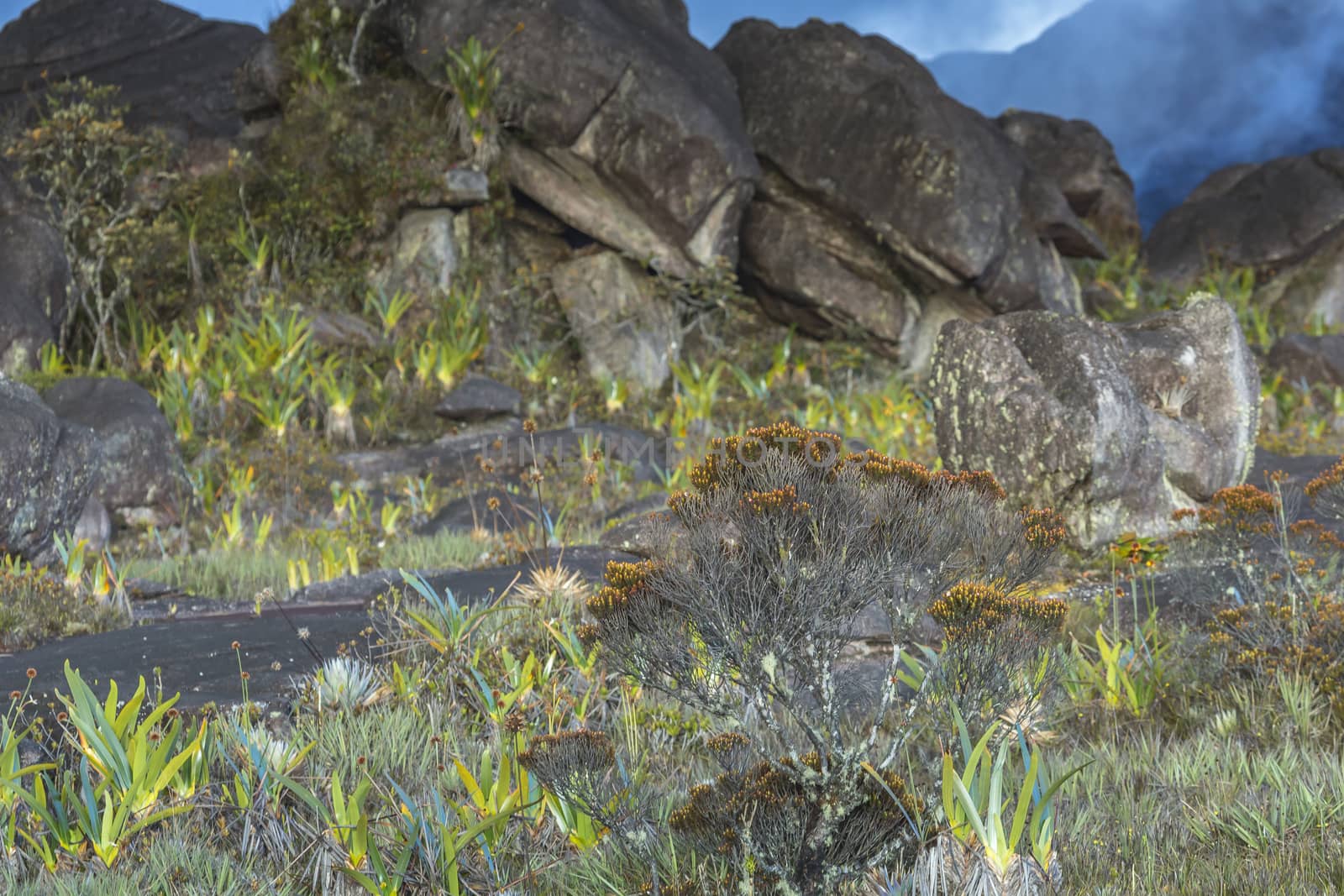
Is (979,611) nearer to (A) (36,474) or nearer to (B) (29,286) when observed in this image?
(A) (36,474)

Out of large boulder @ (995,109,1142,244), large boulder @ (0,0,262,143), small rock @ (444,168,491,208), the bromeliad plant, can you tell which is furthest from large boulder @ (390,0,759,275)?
the bromeliad plant

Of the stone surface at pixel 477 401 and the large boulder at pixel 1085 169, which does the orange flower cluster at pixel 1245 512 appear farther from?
the large boulder at pixel 1085 169

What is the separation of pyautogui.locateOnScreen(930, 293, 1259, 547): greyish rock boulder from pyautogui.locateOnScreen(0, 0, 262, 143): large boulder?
14.1m

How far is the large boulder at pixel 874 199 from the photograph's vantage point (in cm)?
1484

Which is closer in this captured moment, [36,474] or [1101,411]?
[1101,411]

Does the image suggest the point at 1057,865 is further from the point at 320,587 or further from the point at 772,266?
the point at 772,266

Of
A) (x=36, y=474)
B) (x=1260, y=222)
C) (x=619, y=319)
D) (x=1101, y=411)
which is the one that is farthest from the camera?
(x=1260, y=222)

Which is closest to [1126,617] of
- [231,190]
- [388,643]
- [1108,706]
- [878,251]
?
[1108,706]

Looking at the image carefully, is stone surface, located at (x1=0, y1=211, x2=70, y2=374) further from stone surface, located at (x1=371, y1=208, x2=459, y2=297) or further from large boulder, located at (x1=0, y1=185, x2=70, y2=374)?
stone surface, located at (x1=371, y1=208, x2=459, y2=297)

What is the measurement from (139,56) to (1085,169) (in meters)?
17.8

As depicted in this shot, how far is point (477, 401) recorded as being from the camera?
1279 cm

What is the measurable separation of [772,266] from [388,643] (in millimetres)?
11775

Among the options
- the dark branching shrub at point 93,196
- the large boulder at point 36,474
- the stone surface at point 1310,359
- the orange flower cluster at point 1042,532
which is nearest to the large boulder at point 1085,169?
the stone surface at point 1310,359

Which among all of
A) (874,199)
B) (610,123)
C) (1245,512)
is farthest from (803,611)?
(874,199)
